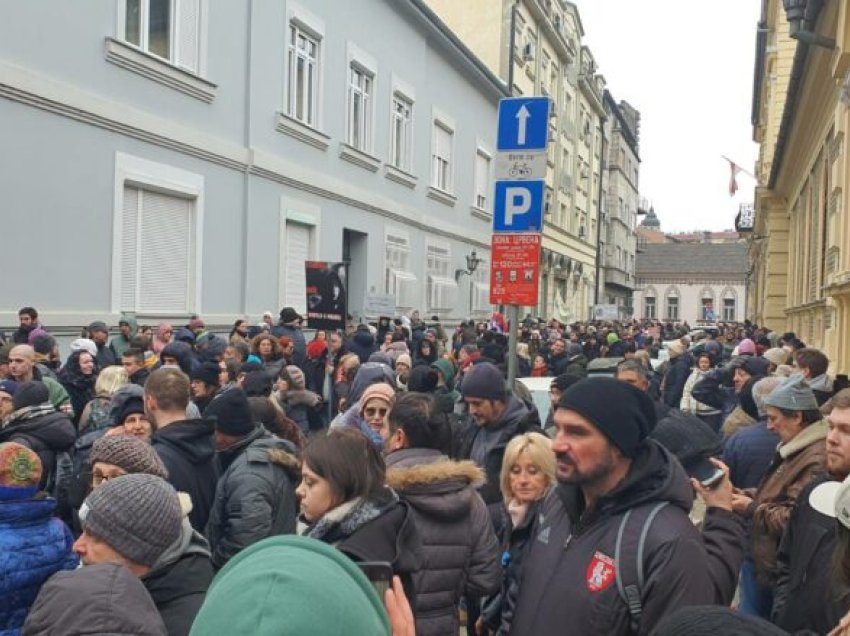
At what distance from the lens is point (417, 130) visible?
22.2m

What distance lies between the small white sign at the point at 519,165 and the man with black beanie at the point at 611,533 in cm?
390

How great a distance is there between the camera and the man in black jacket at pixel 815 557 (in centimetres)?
304

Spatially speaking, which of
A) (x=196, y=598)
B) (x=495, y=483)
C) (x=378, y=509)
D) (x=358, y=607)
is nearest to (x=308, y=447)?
(x=378, y=509)

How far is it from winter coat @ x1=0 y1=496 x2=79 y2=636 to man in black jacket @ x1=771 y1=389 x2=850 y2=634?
2.87 meters

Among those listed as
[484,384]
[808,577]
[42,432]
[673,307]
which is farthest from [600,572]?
[673,307]

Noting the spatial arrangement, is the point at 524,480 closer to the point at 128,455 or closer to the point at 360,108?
the point at 128,455

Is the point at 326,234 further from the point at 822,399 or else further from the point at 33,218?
the point at 822,399

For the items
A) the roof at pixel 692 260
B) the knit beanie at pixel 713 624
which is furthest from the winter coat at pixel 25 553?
the roof at pixel 692 260

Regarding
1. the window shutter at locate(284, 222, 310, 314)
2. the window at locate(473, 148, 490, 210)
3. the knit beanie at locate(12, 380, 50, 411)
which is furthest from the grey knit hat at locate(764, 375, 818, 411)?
the window at locate(473, 148, 490, 210)

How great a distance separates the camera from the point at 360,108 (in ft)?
61.3

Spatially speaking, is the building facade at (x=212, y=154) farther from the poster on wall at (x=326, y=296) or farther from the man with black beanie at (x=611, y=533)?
the man with black beanie at (x=611, y=533)

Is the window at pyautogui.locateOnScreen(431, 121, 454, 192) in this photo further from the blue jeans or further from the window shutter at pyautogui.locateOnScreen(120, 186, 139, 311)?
the blue jeans

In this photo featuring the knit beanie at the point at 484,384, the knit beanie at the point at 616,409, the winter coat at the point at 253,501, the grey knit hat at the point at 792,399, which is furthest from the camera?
the knit beanie at the point at 484,384

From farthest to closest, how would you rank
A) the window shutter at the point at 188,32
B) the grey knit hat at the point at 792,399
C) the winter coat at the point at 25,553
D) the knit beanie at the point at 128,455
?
the window shutter at the point at 188,32 < the grey knit hat at the point at 792,399 < the knit beanie at the point at 128,455 < the winter coat at the point at 25,553
